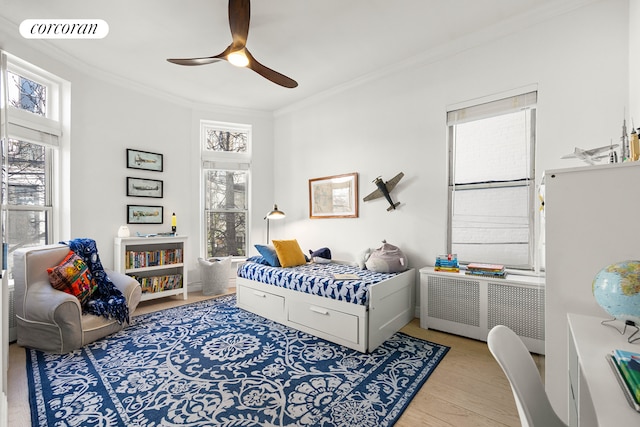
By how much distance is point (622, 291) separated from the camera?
98 centimetres

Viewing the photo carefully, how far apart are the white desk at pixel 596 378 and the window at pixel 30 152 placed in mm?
4321

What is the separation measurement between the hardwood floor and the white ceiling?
305 centimetres

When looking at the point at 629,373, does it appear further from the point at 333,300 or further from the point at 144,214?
the point at 144,214

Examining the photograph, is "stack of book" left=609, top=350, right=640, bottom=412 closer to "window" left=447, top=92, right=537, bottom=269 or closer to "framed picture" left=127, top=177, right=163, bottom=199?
"window" left=447, top=92, right=537, bottom=269

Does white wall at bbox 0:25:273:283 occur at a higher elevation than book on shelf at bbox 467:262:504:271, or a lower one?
higher

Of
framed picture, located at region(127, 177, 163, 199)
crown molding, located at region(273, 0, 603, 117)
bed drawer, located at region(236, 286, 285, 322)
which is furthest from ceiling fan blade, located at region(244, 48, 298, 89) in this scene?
framed picture, located at region(127, 177, 163, 199)

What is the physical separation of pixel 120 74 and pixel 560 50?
4.91 metres

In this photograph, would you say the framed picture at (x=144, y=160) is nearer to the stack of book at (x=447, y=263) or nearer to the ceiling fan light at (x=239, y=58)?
the ceiling fan light at (x=239, y=58)

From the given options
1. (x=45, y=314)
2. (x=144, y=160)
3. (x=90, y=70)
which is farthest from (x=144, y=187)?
(x=45, y=314)

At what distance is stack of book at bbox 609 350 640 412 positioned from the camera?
64 centimetres

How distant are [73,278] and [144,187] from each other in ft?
5.59

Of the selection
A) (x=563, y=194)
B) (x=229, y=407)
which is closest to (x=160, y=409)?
(x=229, y=407)

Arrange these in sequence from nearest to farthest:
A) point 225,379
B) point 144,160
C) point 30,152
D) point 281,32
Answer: point 225,379
point 281,32
point 30,152
point 144,160

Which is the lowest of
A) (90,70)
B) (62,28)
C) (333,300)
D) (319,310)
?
(319,310)
